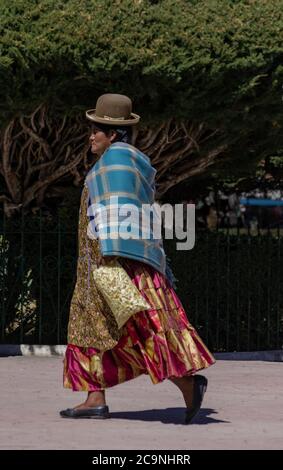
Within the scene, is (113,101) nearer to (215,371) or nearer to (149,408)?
(149,408)

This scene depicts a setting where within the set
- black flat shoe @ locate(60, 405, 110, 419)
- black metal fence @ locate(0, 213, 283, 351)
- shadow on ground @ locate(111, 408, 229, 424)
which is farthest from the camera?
black metal fence @ locate(0, 213, 283, 351)

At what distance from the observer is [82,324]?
8.20 m

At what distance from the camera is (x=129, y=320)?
8.10 meters

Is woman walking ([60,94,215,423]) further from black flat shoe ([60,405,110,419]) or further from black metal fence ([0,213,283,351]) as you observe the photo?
black metal fence ([0,213,283,351])

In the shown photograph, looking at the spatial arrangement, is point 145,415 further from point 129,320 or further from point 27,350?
point 27,350

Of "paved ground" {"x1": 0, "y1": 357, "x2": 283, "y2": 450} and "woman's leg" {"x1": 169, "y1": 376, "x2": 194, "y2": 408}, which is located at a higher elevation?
"woman's leg" {"x1": 169, "y1": 376, "x2": 194, "y2": 408}

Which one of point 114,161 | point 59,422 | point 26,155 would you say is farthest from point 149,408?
point 26,155

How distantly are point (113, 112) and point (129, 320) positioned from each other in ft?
4.26

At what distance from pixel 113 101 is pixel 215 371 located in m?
4.29

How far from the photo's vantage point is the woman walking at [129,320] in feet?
26.4

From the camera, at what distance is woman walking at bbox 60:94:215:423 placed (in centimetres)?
804

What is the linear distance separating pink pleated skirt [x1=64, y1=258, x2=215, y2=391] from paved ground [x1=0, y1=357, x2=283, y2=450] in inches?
11.6

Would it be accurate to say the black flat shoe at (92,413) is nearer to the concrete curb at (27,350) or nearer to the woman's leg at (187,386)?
the woman's leg at (187,386)

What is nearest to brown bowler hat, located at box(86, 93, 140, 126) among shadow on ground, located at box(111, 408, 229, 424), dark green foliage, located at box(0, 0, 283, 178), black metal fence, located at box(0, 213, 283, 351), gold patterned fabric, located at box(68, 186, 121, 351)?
gold patterned fabric, located at box(68, 186, 121, 351)
